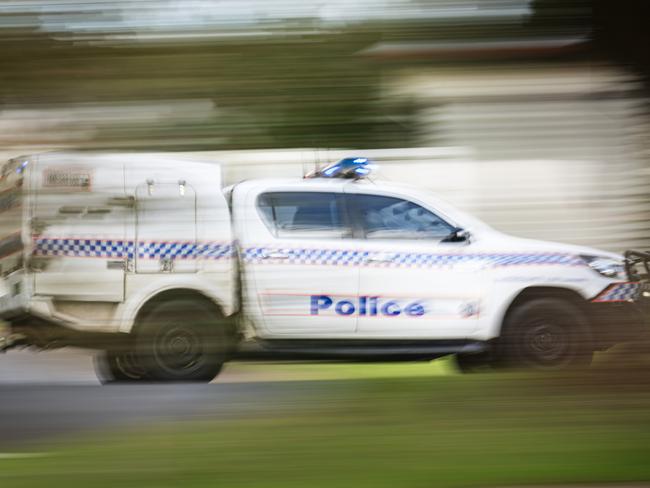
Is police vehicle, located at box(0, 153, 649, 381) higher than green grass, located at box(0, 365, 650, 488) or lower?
higher

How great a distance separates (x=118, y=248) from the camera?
1967 millimetres

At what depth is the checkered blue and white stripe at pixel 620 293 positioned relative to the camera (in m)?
2.13

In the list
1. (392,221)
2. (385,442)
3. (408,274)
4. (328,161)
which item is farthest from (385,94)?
(392,221)

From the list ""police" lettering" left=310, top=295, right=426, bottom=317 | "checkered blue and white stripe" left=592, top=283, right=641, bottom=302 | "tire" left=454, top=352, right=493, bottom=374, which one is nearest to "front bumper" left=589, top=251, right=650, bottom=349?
"checkered blue and white stripe" left=592, top=283, right=641, bottom=302

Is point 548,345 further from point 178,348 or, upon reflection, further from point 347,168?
point 178,348

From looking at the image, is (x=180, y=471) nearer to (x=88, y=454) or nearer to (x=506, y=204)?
(x=88, y=454)

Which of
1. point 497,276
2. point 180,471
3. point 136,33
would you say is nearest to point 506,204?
point 136,33

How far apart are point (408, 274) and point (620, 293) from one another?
189cm

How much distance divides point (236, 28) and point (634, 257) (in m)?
1.16

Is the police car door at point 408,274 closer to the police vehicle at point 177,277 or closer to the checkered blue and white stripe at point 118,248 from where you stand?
the police vehicle at point 177,277

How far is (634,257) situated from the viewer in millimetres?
2137

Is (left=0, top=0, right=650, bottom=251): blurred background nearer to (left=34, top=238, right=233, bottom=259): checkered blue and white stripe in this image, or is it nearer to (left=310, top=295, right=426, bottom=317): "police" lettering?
(left=34, top=238, right=233, bottom=259): checkered blue and white stripe

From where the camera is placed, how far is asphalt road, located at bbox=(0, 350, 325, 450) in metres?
2.20

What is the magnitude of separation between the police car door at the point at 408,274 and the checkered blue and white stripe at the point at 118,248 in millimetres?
832
